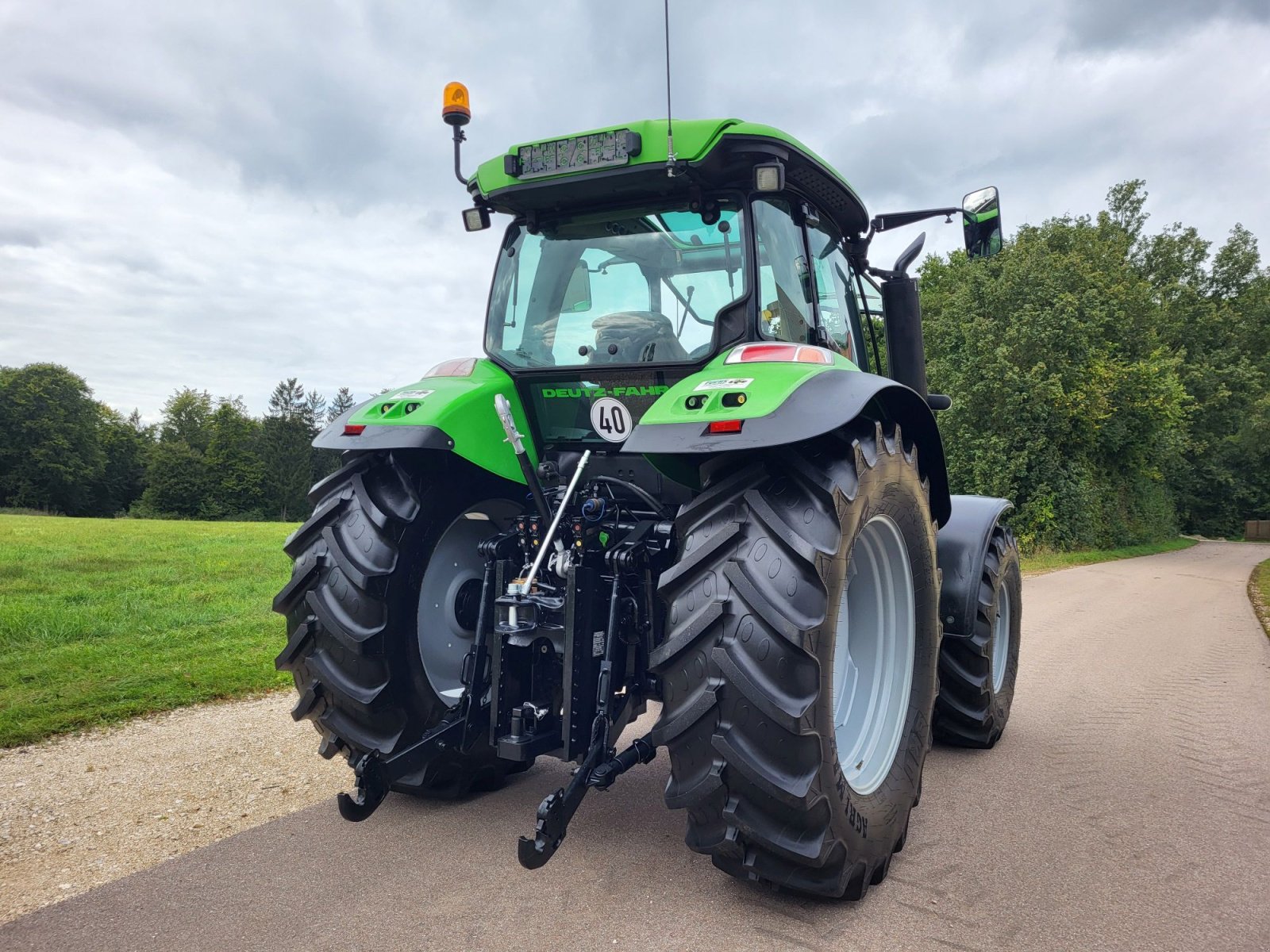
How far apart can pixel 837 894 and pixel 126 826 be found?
2.71m

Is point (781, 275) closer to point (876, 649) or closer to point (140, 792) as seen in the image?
point (876, 649)

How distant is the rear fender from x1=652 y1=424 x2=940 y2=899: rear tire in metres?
0.98

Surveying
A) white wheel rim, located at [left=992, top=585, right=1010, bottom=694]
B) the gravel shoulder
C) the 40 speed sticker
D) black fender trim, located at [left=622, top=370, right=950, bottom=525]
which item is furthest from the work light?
the gravel shoulder

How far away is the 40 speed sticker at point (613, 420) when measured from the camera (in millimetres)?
3344

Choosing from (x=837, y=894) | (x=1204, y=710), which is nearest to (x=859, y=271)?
(x=837, y=894)

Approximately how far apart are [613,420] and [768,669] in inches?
51.1

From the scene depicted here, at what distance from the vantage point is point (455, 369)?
3518 millimetres

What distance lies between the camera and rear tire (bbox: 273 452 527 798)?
10.1 feet

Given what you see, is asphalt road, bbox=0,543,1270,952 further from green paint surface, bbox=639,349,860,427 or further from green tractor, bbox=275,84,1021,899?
green paint surface, bbox=639,349,860,427

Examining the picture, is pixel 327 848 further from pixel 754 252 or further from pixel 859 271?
pixel 859 271

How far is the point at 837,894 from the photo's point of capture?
2.54m

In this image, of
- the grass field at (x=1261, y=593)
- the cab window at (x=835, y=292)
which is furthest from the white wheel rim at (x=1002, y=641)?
the grass field at (x=1261, y=593)

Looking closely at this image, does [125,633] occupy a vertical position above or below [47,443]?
below

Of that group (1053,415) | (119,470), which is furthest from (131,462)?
(1053,415)
